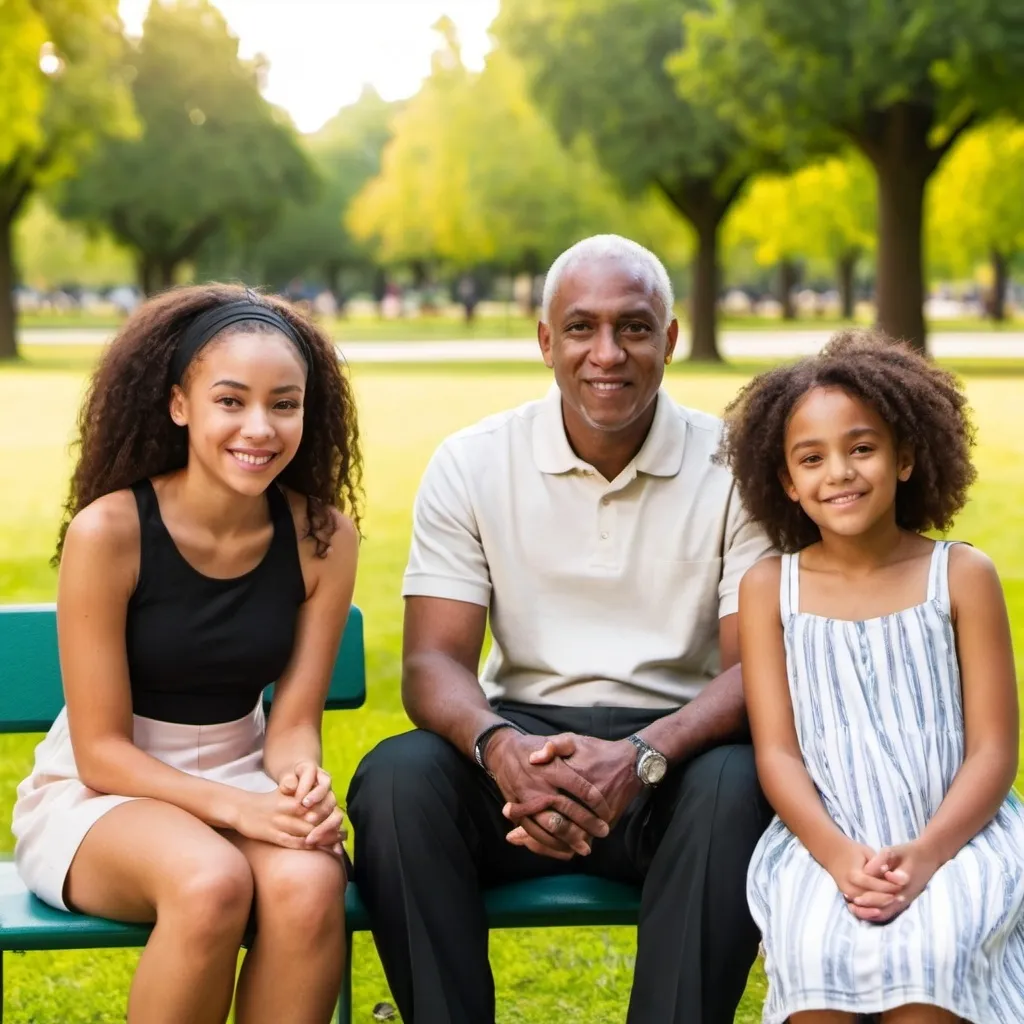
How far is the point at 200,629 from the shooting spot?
3.60 m

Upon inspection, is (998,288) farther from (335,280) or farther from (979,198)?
(335,280)

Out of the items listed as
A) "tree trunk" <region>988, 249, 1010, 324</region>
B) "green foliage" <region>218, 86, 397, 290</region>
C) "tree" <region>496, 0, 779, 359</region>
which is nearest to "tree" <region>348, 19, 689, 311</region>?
"tree" <region>496, 0, 779, 359</region>

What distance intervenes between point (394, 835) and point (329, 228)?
8272 cm

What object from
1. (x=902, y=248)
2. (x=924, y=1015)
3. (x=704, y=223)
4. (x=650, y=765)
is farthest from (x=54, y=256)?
(x=924, y=1015)

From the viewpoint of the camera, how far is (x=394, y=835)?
3.38 metres

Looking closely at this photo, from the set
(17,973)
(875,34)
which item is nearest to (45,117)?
(875,34)

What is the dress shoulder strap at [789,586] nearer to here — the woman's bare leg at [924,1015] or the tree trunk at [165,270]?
the woman's bare leg at [924,1015]

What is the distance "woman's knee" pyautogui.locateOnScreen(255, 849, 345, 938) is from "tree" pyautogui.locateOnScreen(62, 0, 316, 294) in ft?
148

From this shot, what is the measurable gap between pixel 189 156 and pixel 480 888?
1818 inches

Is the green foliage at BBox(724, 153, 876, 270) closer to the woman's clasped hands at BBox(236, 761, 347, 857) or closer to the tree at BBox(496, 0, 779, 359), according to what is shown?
the tree at BBox(496, 0, 779, 359)

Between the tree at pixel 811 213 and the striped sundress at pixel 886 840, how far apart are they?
135ft

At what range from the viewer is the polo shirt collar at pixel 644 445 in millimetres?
4074

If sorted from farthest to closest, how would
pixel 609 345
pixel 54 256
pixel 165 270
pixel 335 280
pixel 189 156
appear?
pixel 335 280
pixel 54 256
pixel 165 270
pixel 189 156
pixel 609 345

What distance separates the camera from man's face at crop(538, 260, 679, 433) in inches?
159
